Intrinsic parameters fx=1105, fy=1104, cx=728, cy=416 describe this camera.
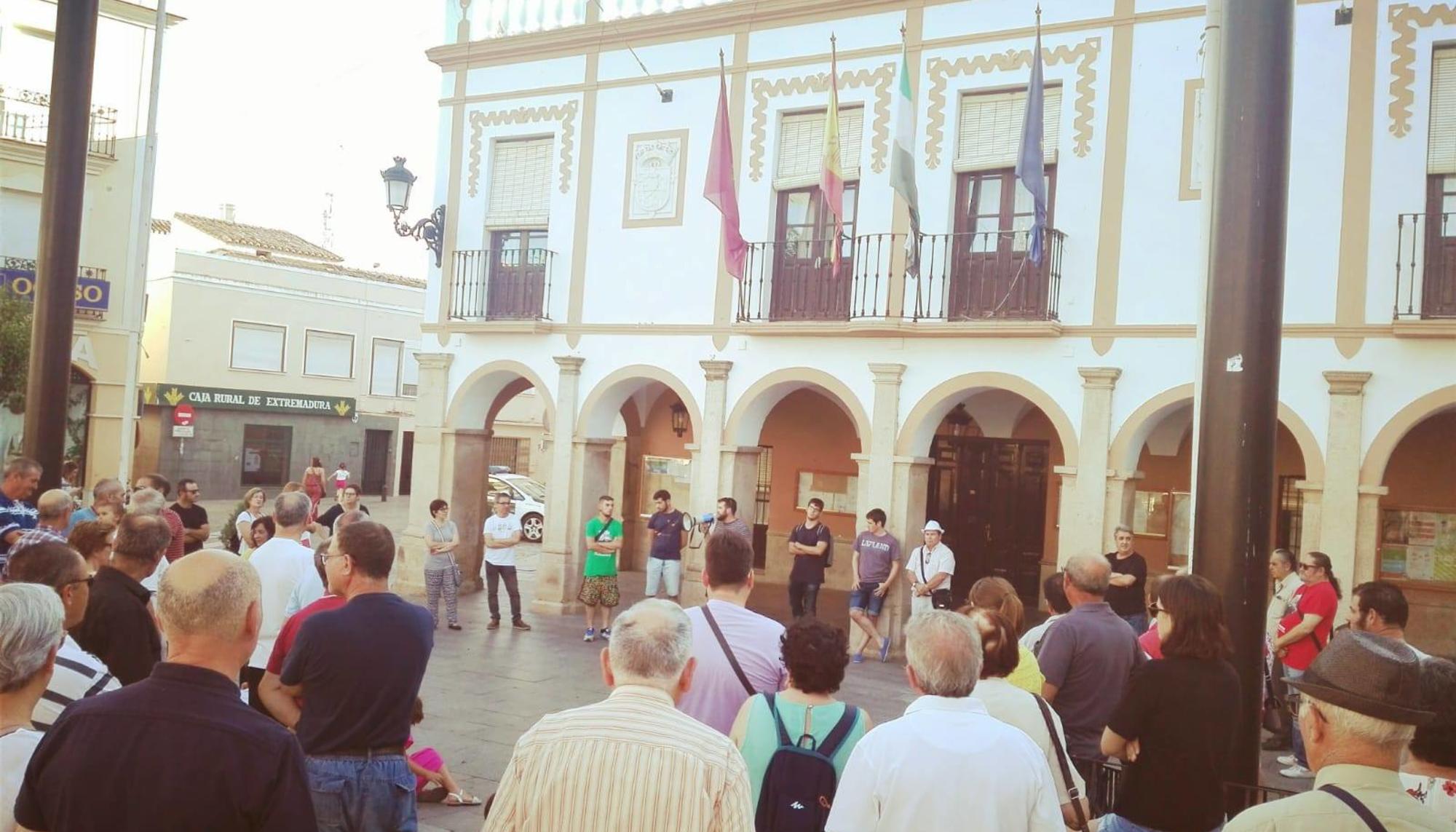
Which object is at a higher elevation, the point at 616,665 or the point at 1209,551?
the point at 1209,551

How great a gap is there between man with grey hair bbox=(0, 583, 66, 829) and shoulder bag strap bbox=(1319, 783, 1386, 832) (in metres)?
2.96

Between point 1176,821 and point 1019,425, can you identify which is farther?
point 1019,425

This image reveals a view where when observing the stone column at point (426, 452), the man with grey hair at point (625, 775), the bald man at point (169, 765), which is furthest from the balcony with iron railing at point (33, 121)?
the man with grey hair at point (625, 775)

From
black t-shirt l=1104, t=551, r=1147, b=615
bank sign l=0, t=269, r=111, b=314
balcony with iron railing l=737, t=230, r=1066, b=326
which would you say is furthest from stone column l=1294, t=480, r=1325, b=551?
bank sign l=0, t=269, r=111, b=314

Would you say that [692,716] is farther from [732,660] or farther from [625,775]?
[625,775]

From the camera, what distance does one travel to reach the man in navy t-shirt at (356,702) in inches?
155

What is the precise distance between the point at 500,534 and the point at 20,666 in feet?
34.2

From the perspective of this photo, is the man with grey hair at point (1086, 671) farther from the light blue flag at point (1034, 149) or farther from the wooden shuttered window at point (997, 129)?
the wooden shuttered window at point (997, 129)

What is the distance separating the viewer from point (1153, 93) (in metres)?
11.6

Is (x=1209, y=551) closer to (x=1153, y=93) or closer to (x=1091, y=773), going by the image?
(x=1091, y=773)

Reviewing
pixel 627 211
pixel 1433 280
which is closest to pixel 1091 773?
pixel 1433 280

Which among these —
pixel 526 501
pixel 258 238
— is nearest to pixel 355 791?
pixel 526 501

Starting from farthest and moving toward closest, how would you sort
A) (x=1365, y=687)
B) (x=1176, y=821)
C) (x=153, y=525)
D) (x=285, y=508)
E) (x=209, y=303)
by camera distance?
(x=209, y=303) < (x=285, y=508) < (x=153, y=525) < (x=1176, y=821) < (x=1365, y=687)

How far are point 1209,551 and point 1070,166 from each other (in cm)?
856
